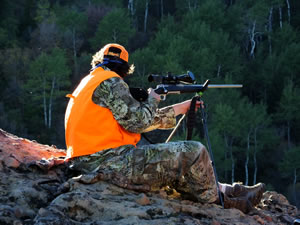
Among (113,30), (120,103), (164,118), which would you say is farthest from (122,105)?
(113,30)

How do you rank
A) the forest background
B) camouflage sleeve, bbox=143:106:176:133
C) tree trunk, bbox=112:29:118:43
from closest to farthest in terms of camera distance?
camouflage sleeve, bbox=143:106:176:133 → the forest background → tree trunk, bbox=112:29:118:43

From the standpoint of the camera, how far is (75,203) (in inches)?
172

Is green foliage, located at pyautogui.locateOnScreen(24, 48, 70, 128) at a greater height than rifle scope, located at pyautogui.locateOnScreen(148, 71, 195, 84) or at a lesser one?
lesser

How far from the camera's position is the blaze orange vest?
187 inches

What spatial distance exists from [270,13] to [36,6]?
25.7 meters

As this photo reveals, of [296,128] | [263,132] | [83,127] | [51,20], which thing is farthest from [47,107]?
[83,127]

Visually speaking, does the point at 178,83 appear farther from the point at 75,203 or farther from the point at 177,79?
the point at 75,203

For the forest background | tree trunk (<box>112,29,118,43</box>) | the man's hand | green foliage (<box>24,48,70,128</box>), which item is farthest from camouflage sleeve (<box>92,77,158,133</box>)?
tree trunk (<box>112,29,118,43</box>)

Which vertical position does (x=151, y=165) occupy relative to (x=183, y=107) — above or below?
below

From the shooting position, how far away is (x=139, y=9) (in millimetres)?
70688

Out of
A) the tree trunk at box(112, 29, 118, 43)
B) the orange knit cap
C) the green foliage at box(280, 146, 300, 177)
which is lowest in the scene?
the green foliage at box(280, 146, 300, 177)

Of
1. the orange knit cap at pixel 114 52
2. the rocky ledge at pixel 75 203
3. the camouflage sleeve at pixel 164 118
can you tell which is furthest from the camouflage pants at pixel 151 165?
the orange knit cap at pixel 114 52

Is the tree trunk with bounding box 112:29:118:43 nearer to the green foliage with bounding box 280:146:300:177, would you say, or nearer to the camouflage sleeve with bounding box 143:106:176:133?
the green foliage with bounding box 280:146:300:177

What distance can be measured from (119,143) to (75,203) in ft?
2.33
